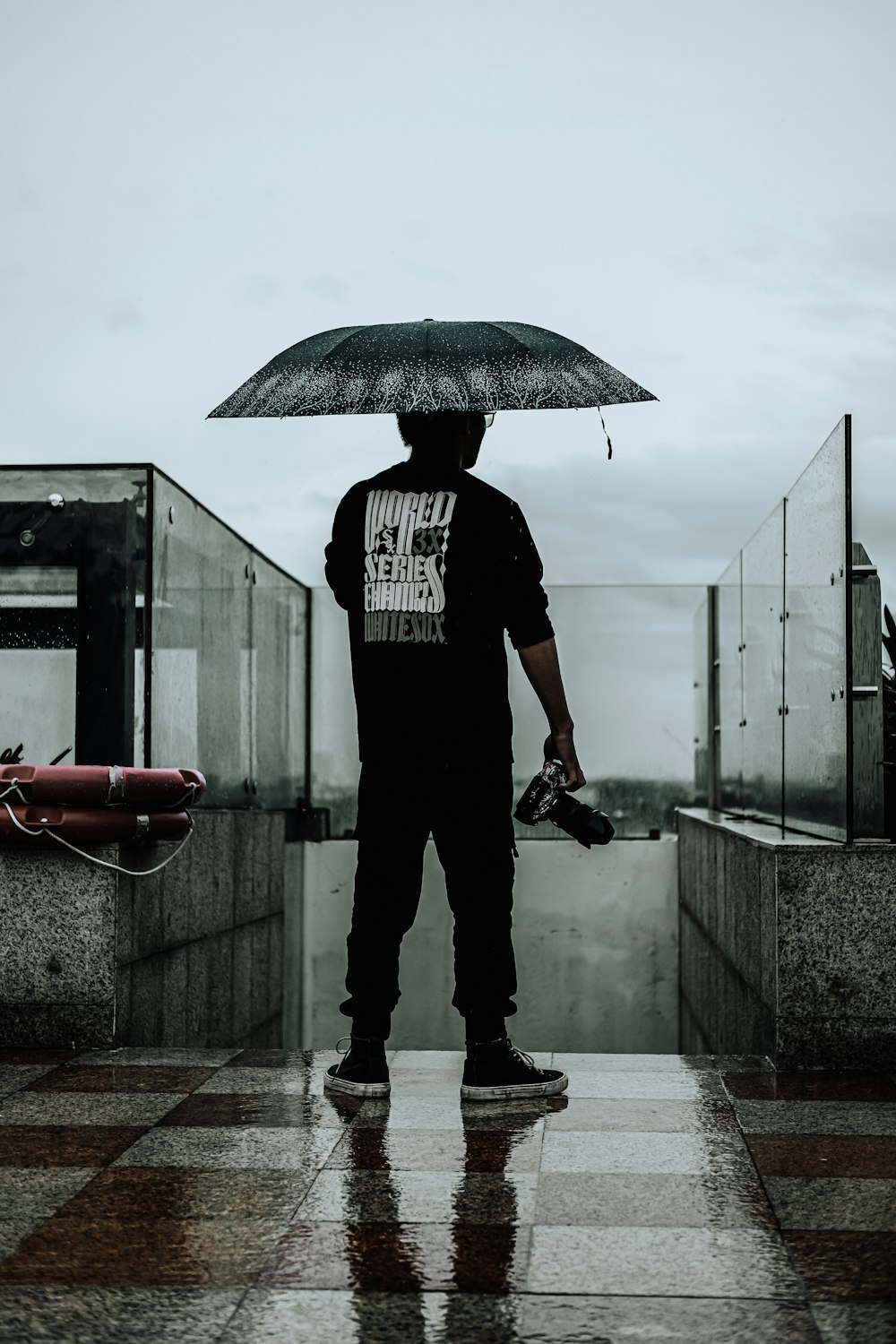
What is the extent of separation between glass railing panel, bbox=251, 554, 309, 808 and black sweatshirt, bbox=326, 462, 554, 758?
496cm

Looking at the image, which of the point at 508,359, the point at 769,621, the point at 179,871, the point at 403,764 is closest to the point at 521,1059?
the point at 403,764

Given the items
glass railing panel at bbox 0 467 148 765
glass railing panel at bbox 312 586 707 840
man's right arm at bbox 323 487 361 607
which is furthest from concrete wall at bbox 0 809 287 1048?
glass railing panel at bbox 312 586 707 840

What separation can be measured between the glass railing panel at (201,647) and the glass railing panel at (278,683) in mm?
285

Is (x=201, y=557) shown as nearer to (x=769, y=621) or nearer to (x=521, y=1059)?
(x=769, y=621)

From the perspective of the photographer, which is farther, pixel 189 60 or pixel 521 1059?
pixel 189 60

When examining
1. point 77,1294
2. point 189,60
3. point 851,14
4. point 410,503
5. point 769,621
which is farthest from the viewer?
point 189,60

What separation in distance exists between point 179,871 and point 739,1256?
4.39m

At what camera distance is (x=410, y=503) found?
181 inches

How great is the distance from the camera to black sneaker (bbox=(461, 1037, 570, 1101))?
15.2 feet

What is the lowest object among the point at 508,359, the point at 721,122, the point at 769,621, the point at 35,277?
the point at 769,621

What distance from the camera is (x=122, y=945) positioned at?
19.4 ft

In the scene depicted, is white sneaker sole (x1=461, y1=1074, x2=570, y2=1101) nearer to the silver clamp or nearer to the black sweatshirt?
the black sweatshirt

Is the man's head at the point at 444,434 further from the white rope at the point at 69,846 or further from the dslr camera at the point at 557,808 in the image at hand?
the white rope at the point at 69,846

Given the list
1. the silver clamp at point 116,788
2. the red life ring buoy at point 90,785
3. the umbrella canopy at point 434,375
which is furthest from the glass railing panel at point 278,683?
the umbrella canopy at point 434,375
